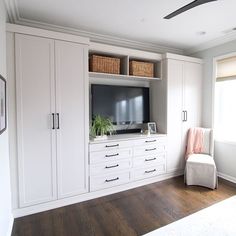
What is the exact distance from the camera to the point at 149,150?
3209mm

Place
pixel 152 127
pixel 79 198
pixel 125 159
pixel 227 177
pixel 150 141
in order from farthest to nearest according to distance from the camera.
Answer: pixel 152 127 → pixel 227 177 → pixel 150 141 → pixel 125 159 → pixel 79 198

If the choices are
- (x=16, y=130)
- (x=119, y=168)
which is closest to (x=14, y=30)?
(x=16, y=130)

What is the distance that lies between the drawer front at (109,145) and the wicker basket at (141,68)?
1181 mm

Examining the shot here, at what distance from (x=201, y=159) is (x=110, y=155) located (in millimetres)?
1570

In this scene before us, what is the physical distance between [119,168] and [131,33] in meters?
2.20

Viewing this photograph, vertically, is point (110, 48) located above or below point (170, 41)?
below

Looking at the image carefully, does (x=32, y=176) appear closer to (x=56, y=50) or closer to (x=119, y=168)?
(x=119, y=168)

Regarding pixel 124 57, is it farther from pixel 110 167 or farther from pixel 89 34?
pixel 110 167

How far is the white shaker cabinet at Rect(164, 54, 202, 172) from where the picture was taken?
337 cm

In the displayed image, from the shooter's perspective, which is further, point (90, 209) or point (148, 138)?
point (148, 138)

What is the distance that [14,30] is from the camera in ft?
7.14

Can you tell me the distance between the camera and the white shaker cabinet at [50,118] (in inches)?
89.5

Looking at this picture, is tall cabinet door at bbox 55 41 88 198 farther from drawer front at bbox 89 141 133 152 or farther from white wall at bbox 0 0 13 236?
white wall at bbox 0 0 13 236

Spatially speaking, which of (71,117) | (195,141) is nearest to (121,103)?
(71,117)
